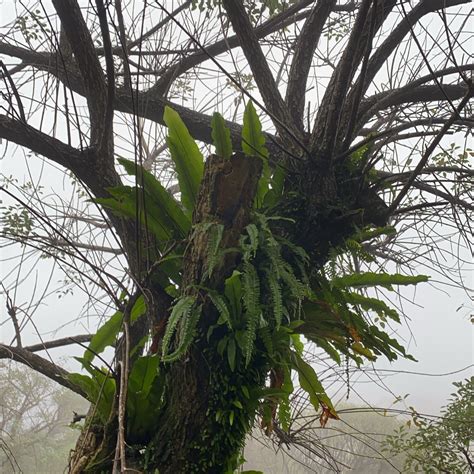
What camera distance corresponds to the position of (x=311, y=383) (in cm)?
147

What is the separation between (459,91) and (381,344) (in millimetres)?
1232

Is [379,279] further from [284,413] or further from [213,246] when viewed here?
[213,246]

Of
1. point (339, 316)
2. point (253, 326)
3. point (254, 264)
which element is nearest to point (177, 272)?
point (254, 264)

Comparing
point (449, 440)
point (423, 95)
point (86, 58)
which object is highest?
point (423, 95)

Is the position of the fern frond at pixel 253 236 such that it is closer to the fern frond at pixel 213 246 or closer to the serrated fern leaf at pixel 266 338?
the fern frond at pixel 213 246

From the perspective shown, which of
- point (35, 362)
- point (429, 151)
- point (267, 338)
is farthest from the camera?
point (35, 362)

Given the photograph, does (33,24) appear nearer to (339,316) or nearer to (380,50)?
(380,50)

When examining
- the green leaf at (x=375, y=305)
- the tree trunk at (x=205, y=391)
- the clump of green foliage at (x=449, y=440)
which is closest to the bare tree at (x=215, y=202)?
the tree trunk at (x=205, y=391)

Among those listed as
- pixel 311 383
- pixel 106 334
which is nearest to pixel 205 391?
pixel 311 383

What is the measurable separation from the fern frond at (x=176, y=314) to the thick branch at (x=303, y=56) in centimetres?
121

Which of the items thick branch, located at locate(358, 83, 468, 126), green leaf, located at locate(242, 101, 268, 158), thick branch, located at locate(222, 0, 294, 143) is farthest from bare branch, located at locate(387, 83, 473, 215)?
thick branch, located at locate(358, 83, 468, 126)

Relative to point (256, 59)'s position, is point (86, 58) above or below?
below

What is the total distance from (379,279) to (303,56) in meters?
1.14

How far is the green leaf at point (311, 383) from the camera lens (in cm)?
145
